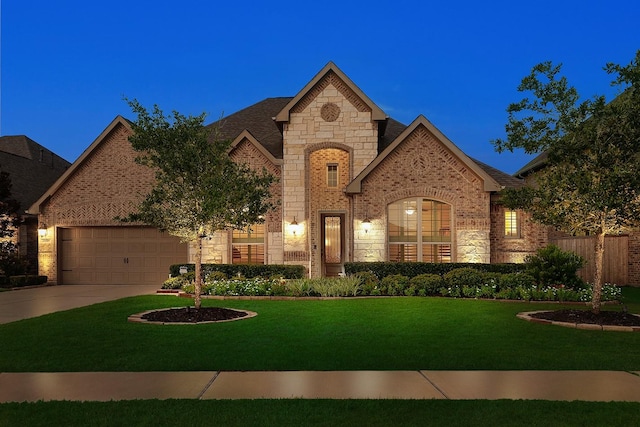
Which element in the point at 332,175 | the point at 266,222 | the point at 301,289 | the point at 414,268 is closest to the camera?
the point at 301,289

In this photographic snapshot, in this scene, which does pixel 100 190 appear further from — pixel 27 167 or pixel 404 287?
pixel 404 287

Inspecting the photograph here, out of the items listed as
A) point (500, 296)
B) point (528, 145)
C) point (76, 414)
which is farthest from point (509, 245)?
point (76, 414)

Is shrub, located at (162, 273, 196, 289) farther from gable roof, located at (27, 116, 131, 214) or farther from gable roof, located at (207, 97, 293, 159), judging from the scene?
gable roof, located at (27, 116, 131, 214)

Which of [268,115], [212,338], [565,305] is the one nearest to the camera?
[212,338]

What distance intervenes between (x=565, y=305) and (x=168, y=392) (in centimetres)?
1214

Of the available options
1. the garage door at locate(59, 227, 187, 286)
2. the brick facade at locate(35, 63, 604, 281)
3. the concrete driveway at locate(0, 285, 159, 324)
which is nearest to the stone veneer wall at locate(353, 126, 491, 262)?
the brick facade at locate(35, 63, 604, 281)

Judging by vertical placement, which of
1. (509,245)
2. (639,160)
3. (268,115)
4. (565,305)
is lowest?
(565,305)

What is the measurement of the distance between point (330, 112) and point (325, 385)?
58.2 feet

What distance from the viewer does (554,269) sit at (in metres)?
17.1

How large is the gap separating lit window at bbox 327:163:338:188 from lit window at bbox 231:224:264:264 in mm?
3590

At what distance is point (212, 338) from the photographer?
10055 millimetres

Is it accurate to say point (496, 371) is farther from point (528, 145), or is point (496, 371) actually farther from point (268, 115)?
point (268, 115)

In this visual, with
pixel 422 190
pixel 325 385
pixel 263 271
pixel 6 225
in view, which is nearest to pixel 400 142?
pixel 422 190

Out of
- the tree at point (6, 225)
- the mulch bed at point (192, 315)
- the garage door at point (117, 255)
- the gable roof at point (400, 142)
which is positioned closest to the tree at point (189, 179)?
the mulch bed at point (192, 315)
